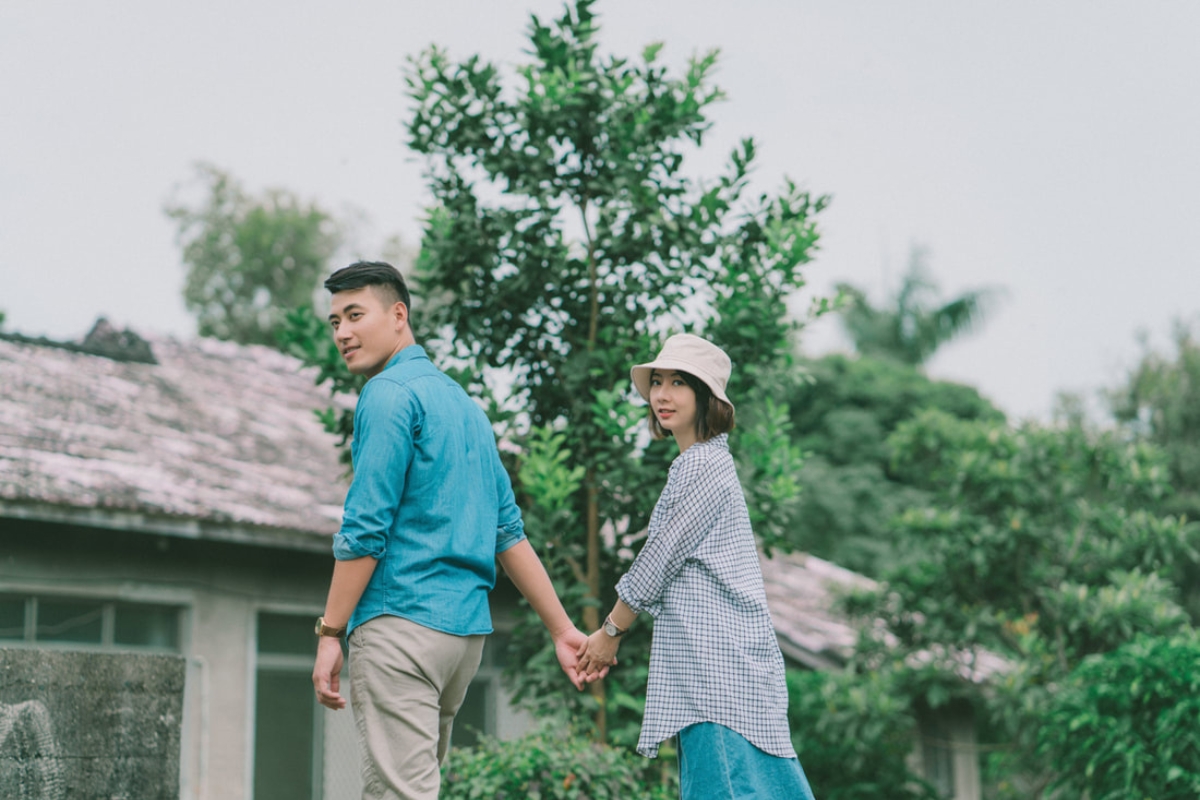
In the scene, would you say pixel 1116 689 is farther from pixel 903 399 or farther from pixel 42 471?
pixel 903 399

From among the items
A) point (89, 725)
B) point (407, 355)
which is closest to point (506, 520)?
point (407, 355)

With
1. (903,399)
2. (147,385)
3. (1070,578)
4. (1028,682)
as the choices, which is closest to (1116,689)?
(1028,682)

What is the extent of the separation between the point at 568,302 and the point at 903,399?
20855 millimetres

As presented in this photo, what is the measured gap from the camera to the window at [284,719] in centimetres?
853

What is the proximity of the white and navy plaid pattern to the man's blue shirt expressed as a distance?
524mm

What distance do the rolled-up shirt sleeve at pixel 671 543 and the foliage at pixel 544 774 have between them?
66.8 inches

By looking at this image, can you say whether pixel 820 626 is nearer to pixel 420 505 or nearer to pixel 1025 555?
pixel 1025 555

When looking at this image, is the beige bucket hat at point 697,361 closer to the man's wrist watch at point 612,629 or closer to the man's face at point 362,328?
the man's wrist watch at point 612,629

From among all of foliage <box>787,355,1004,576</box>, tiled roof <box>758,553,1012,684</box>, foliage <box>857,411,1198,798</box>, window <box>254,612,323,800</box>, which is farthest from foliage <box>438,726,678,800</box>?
foliage <box>787,355,1004,576</box>

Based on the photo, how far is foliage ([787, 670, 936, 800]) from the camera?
981cm

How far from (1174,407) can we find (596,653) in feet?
80.7

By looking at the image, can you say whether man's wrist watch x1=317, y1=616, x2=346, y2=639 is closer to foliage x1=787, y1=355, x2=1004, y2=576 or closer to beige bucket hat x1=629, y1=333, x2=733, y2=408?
beige bucket hat x1=629, y1=333, x2=733, y2=408

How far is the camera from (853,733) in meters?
9.79

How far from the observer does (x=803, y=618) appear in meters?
12.9
